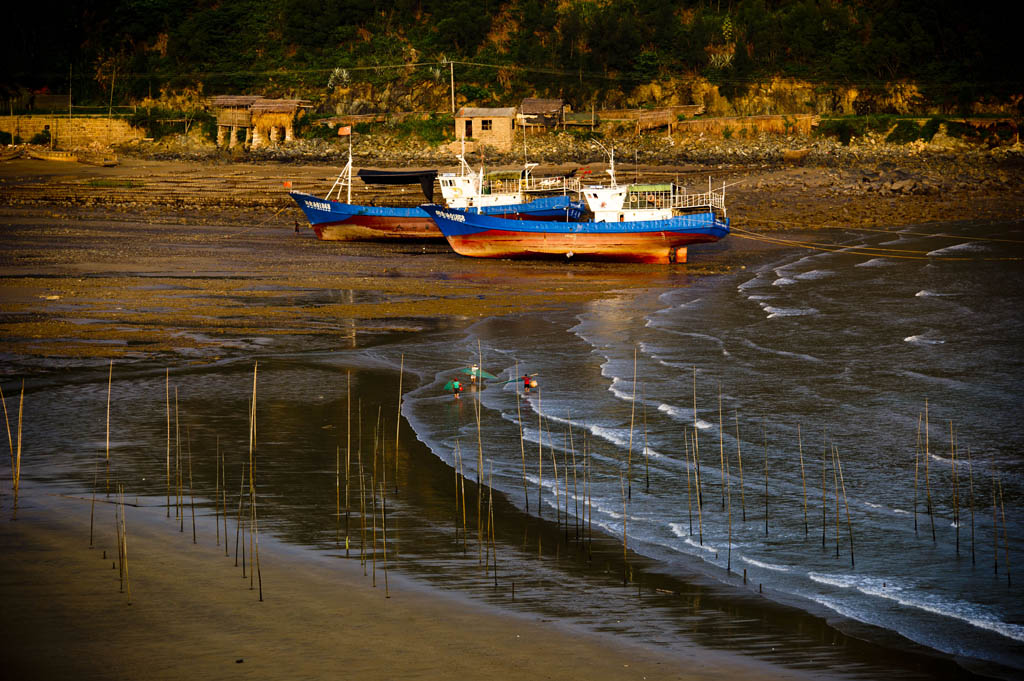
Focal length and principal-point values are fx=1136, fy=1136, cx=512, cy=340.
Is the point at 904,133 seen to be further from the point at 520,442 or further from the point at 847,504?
the point at 847,504

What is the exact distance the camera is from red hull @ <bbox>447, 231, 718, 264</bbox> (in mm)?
41125

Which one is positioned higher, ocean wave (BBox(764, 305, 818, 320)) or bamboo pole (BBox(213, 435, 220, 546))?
ocean wave (BBox(764, 305, 818, 320))

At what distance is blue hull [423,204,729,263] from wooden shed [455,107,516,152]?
32025 mm

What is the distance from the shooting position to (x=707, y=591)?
35.3 feet

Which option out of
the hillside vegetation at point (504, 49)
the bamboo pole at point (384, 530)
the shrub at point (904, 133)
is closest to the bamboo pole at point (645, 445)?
the bamboo pole at point (384, 530)

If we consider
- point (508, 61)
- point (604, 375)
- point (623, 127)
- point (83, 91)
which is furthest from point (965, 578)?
point (83, 91)

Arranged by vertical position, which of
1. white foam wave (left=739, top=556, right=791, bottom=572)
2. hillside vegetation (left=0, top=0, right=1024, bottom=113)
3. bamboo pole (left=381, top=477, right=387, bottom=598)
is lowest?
white foam wave (left=739, top=556, right=791, bottom=572)

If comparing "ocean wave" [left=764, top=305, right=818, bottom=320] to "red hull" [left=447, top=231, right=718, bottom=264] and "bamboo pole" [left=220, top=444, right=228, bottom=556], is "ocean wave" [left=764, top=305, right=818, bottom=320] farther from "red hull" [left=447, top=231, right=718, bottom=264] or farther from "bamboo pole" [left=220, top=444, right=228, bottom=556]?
"bamboo pole" [left=220, top=444, right=228, bottom=556]

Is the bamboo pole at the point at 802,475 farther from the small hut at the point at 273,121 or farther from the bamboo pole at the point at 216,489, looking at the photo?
the small hut at the point at 273,121

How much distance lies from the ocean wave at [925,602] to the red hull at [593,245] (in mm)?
30313

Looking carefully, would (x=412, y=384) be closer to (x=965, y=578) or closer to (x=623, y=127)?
(x=965, y=578)

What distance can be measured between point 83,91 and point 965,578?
91.5 metres

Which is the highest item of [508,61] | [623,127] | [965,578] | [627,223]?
[508,61]

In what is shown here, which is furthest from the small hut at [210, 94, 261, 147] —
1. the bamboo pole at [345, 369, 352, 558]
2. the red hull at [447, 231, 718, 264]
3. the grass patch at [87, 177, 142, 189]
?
the bamboo pole at [345, 369, 352, 558]
